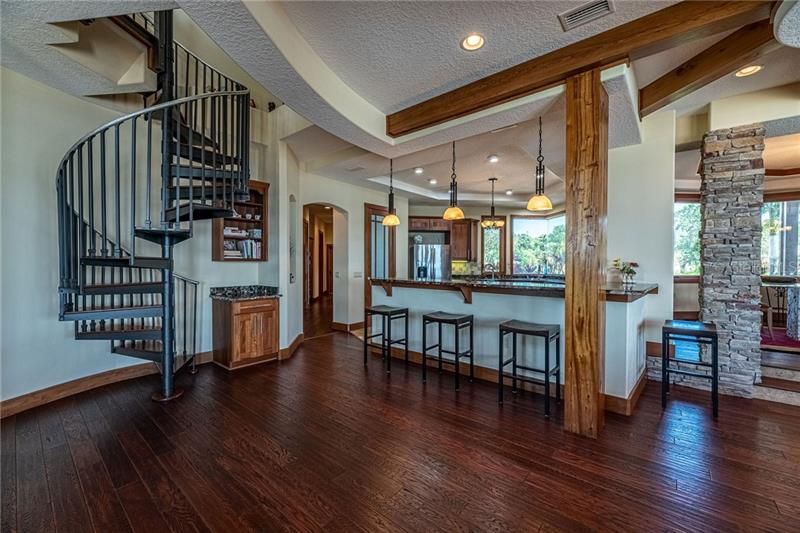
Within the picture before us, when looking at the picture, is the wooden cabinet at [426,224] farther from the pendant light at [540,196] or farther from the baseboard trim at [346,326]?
the pendant light at [540,196]

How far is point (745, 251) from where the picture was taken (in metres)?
3.31

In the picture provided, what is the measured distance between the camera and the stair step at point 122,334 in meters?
3.06

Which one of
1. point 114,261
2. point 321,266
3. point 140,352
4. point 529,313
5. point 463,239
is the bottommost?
point 140,352

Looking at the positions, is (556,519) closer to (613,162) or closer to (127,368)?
(613,162)

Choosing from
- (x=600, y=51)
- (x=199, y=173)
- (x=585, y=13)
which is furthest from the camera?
(x=199, y=173)

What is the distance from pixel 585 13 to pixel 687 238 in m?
5.95

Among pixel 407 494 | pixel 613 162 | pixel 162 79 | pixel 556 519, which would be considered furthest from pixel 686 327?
pixel 162 79

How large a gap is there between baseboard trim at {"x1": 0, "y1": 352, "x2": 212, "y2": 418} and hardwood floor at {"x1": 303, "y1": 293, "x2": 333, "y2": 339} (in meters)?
2.44

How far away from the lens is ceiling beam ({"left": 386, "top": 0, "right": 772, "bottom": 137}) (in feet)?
6.63

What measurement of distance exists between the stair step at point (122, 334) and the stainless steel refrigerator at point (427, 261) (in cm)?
518

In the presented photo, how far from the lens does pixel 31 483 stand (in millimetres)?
2008

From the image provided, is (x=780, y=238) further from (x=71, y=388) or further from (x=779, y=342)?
(x=71, y=388)

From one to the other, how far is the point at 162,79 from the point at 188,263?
2113 mm

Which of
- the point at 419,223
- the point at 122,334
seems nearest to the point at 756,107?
the point at 419,223
